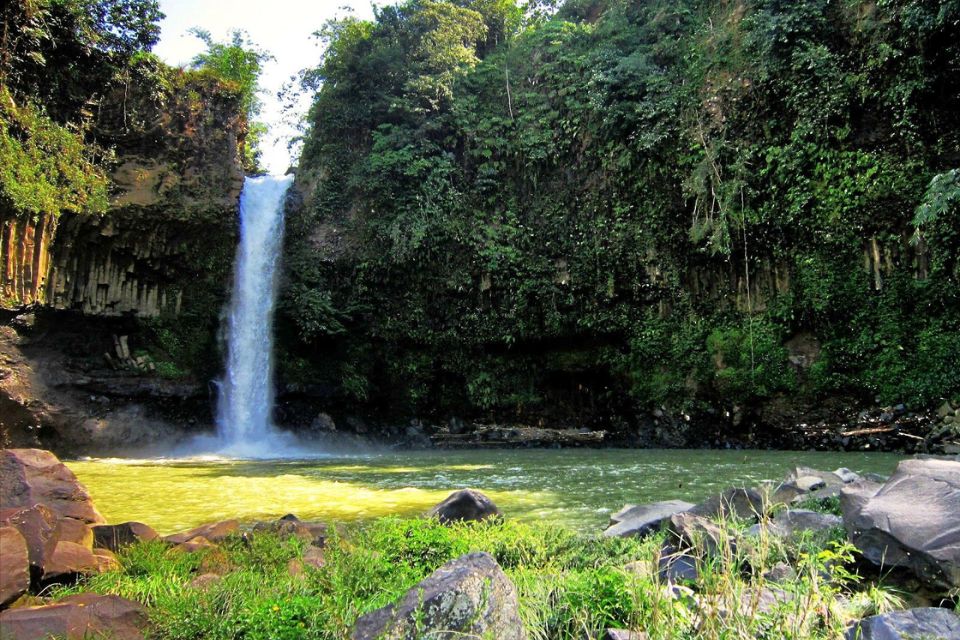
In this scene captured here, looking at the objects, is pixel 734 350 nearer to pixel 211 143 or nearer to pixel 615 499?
pixel 615 499

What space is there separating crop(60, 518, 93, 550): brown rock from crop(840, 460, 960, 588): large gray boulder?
5364 mm

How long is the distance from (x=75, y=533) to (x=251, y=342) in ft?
48.0

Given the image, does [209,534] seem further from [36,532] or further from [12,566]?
[12,566]

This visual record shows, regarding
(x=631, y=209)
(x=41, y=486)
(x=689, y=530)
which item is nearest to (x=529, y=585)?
(x=689, y=530)

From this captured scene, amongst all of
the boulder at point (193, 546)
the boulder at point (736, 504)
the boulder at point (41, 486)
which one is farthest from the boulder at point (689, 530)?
the boulder at point (41, 486)

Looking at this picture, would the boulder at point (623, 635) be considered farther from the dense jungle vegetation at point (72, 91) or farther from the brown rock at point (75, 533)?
the dense jungle vegetation at point (72, 91)

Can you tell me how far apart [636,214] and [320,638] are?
15994mm

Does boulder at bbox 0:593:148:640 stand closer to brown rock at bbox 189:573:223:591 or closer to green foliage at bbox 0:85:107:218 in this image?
brown rock at bbox 189:573:223:591

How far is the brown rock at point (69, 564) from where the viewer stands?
3.87 m

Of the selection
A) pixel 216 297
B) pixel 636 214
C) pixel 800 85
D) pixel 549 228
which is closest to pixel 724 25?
pixel 800 85

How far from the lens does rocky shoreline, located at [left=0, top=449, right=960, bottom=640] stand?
2.52 metres

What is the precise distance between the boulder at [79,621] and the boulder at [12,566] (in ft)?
1.15

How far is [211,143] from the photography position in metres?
18.7

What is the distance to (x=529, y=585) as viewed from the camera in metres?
3.30
